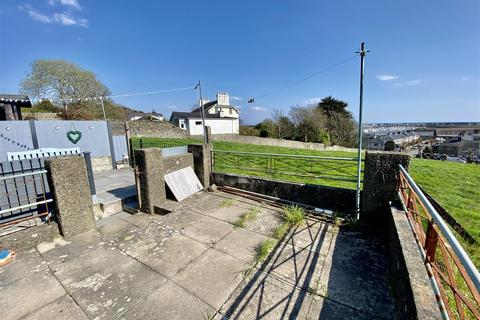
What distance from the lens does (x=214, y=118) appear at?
3625 cm

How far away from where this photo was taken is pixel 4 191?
3680mm

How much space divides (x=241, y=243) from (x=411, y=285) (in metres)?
2.21

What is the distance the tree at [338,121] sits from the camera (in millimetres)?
34156

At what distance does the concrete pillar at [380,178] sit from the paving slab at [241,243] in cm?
200

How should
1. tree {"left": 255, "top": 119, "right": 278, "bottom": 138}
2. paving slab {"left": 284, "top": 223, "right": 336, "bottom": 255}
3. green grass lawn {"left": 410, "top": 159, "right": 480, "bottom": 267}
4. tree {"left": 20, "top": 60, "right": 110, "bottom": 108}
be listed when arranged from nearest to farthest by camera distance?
paving slab {"left": 284, "top": 223, "right": 336, "bottom": 255}
green grass lawn {"left": 410, "top": 159, "right": 480, "bottom": 267}
tree {"left": 20, "top": 60, "right": 110, "bottom": 108}
tree {"left": 255, "top": 119, "right": 278, "bottom": 138}

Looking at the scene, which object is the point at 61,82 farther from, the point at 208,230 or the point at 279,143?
the point at 208,230

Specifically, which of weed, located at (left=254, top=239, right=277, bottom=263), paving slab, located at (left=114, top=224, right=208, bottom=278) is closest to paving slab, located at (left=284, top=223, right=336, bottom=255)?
weed, located at (left=254, top=239, right=277, bottom=263)

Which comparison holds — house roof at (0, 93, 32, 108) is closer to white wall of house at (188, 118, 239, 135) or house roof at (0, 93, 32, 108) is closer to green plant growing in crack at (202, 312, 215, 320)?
green plant growing in crack at (202, 312, 215, 320)

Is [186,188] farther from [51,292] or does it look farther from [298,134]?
[298,134]

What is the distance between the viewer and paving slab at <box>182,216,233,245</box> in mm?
3564

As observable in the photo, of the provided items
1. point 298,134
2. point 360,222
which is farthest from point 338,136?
point 360,222

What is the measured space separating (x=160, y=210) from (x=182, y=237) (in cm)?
125

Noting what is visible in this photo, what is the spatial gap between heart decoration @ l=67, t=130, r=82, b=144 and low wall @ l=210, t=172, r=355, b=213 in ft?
20.1

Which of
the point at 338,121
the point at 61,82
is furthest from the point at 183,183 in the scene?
the point at 338,121
